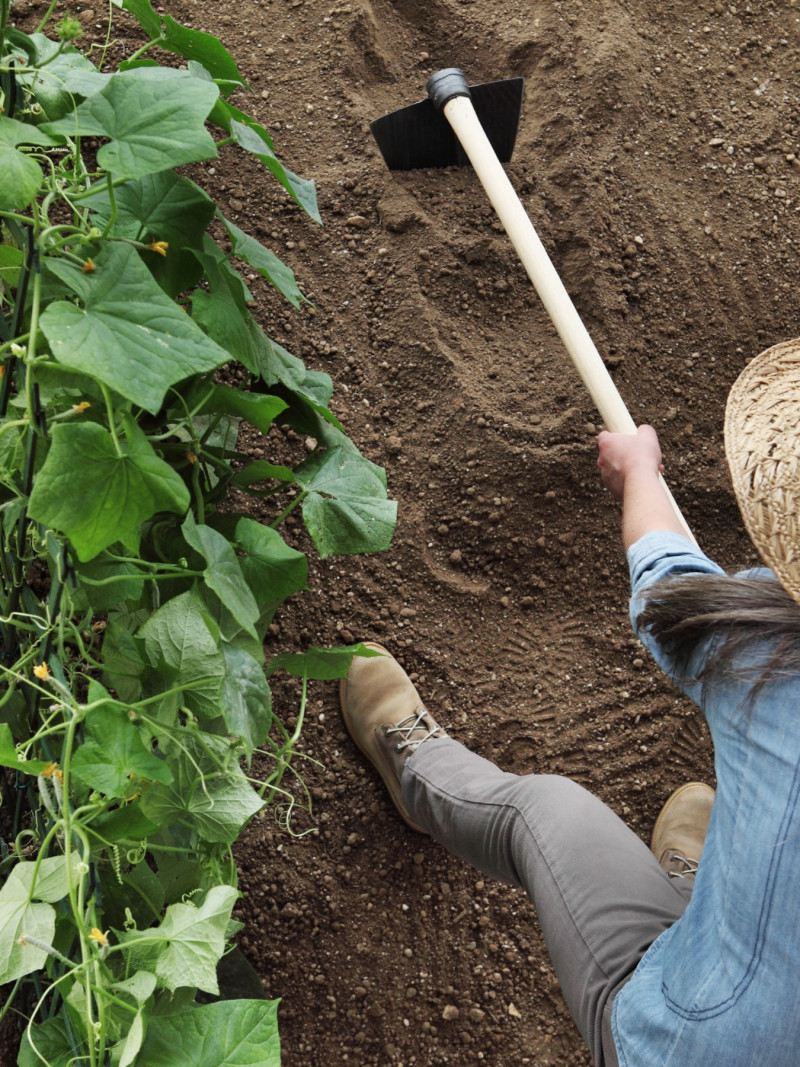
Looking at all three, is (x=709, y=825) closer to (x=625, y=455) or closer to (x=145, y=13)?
(x=625, y=455)

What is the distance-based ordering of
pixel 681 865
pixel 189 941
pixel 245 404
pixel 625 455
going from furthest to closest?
1. pixel 681 865
2. pixel 625 455
3. pixel 245 404
4. pixel 189 941

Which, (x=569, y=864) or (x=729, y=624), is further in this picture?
(x=569, y=864)

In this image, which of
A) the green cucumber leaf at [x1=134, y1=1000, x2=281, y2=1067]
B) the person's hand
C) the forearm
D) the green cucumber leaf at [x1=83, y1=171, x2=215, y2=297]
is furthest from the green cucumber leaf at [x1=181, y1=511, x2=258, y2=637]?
the person's hand

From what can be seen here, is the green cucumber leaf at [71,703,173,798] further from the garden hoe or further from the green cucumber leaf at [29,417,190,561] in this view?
Answer: the garden hoe

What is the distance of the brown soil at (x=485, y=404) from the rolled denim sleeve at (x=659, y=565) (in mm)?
548

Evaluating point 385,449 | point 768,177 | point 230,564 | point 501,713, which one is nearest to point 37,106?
point 230,564

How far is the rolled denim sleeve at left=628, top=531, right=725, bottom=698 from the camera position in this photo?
43.9 inches

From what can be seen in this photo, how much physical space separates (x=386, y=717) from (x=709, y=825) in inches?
24.2

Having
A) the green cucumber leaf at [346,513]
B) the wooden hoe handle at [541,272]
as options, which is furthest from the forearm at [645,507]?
the green cucumber leaf at [346,513]

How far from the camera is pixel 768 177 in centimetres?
190

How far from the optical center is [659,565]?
114 cm

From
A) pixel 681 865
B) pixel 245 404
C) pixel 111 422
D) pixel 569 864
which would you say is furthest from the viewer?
pixel 681 865

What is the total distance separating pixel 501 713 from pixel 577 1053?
61cm

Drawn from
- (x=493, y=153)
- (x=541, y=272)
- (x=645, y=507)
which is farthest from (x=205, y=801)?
(x=493, y=153)
